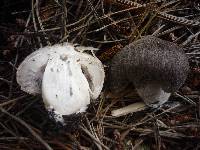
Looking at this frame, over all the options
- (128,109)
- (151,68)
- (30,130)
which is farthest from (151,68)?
(30,130)

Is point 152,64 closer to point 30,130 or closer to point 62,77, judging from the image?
point 62,77

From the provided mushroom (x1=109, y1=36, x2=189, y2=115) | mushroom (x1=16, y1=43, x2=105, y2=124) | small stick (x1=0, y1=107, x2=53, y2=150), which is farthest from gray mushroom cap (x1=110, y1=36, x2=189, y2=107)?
small stick (x1=0, y1=107, x2=53, y2=150)

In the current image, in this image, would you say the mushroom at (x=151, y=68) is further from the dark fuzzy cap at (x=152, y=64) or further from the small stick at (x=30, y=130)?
the small stick at (x=30, y=130)

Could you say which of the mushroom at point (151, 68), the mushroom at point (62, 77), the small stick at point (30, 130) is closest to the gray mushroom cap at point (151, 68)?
the mushroom at point (151, 68)

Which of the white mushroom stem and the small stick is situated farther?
the white mushroom stem

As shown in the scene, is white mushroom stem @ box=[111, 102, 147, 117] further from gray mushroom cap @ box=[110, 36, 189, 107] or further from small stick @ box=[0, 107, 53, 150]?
small stick @ box=[0, 107, 53, 150]

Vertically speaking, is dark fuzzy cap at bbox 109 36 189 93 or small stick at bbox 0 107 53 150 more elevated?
dark fuzzy cap at bbox 109 36 189 93

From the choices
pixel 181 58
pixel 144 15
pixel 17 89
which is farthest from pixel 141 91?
pixel 17 89
